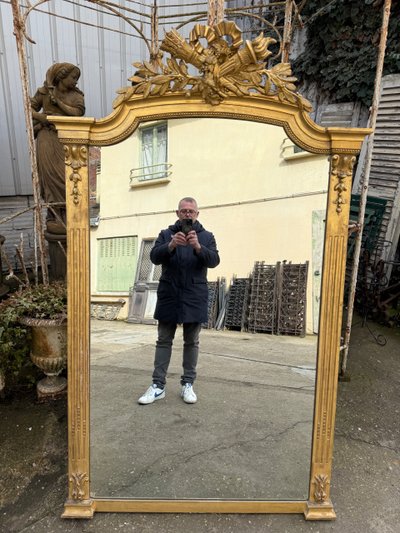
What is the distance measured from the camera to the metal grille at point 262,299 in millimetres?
1940

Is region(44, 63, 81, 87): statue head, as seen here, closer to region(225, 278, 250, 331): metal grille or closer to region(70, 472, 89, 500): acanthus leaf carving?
region(225, 278, 250, 331): metal grille

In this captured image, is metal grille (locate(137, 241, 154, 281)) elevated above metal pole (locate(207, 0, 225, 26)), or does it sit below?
below

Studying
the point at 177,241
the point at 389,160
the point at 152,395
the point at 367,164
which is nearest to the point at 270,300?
the point at 177,241

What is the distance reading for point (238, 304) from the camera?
6.53 ft

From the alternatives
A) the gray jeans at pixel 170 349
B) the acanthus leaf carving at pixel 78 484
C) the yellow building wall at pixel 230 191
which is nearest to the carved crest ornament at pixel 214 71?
the yellow building wall at pixel 230 191

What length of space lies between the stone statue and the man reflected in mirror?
228cm

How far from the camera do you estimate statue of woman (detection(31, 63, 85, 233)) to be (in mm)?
3809

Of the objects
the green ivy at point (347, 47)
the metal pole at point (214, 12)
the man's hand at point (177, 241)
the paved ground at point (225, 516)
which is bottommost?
the paved ground at point (225, 516)

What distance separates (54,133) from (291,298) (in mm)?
3365

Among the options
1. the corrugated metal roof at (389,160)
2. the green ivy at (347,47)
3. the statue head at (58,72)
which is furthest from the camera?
the green ivy at (347,47)

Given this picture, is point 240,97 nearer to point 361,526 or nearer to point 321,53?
point 361,526

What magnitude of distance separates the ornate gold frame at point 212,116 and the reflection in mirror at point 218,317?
6 centimetres

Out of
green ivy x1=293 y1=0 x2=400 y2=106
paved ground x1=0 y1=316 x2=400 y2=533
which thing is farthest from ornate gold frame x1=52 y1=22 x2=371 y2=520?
green ivy x1=293 y1=0 x2=400 y2=106

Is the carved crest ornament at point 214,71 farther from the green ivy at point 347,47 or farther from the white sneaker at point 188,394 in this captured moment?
the green ivy at point 347,47
